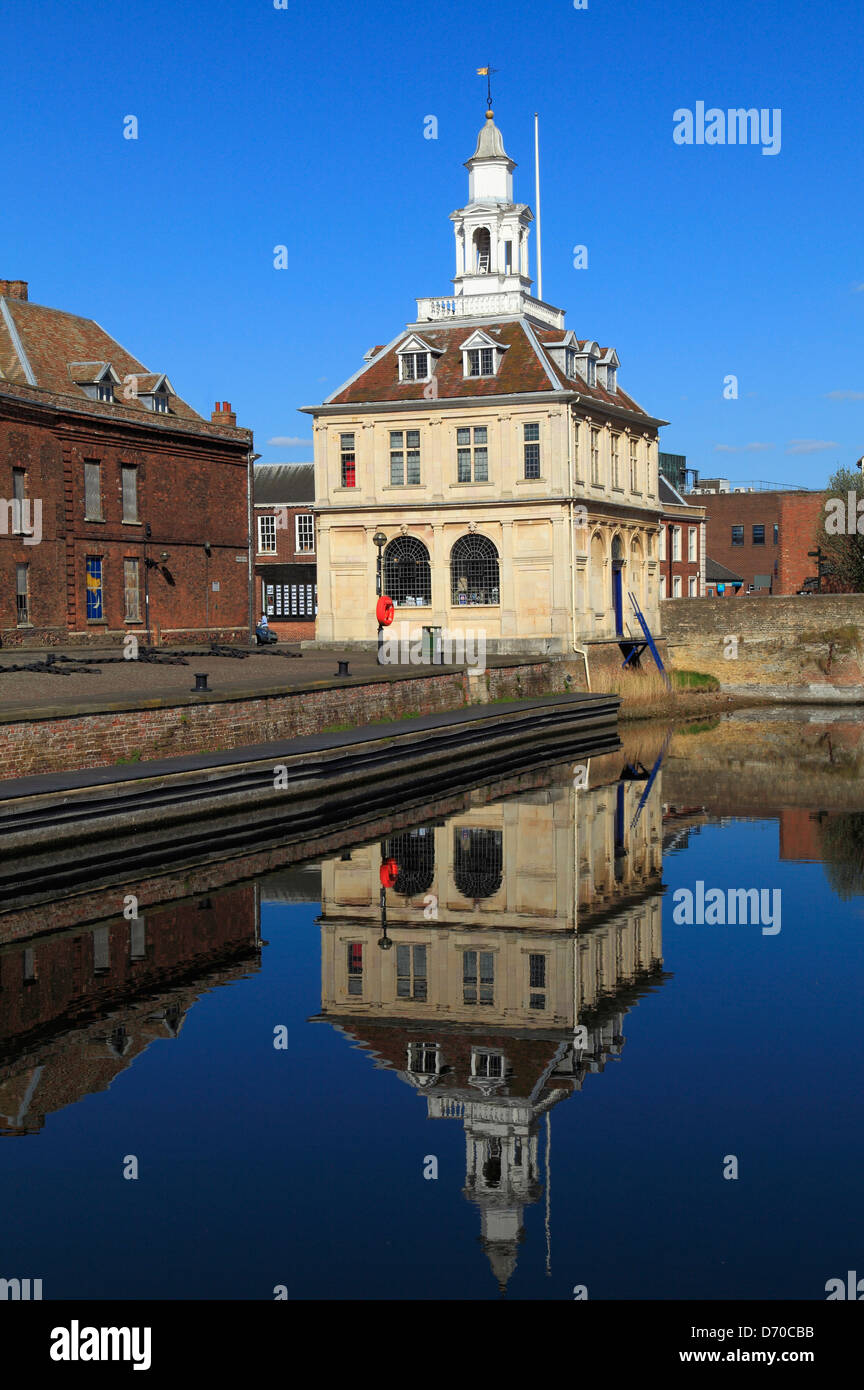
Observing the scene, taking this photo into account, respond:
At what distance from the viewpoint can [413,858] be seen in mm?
19062

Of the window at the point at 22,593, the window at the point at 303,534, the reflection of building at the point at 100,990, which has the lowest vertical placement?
the reflection of building at the point at 100,990

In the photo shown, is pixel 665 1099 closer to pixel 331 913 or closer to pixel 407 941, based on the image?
pixel 407 941

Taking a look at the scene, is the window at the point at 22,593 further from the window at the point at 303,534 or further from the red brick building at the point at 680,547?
the red brick building at the point at 680,547

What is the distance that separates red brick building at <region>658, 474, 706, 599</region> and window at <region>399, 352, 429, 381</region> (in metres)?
24.3

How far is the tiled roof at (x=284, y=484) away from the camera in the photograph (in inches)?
2689

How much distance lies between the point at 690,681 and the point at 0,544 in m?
25.2

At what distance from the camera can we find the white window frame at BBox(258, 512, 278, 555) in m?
67.6

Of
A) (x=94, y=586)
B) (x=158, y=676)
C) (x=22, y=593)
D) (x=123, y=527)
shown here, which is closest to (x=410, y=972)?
(x=158, y=676)

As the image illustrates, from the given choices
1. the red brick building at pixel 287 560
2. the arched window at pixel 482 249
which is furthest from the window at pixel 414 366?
the red brick building at pixel 287 560

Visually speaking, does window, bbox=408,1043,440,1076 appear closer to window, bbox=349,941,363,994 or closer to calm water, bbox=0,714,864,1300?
calm water, bbox=0,714,864,1300

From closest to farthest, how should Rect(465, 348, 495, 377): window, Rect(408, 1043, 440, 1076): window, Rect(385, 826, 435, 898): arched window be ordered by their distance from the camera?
1. Rect(408, 1043, 440, 1076): window
2. Rect(385, 826, 435, 898): arched window
3. Rect(465, 348, 495, 377): window

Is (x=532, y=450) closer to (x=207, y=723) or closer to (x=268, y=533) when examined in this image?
(x=207, y=723)

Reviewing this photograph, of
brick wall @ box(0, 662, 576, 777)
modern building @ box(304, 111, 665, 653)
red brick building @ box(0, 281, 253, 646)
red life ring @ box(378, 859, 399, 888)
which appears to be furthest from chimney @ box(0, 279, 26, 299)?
red life ring @ box(378, 859, 399, 888)

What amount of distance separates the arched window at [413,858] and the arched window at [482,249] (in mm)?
30057
